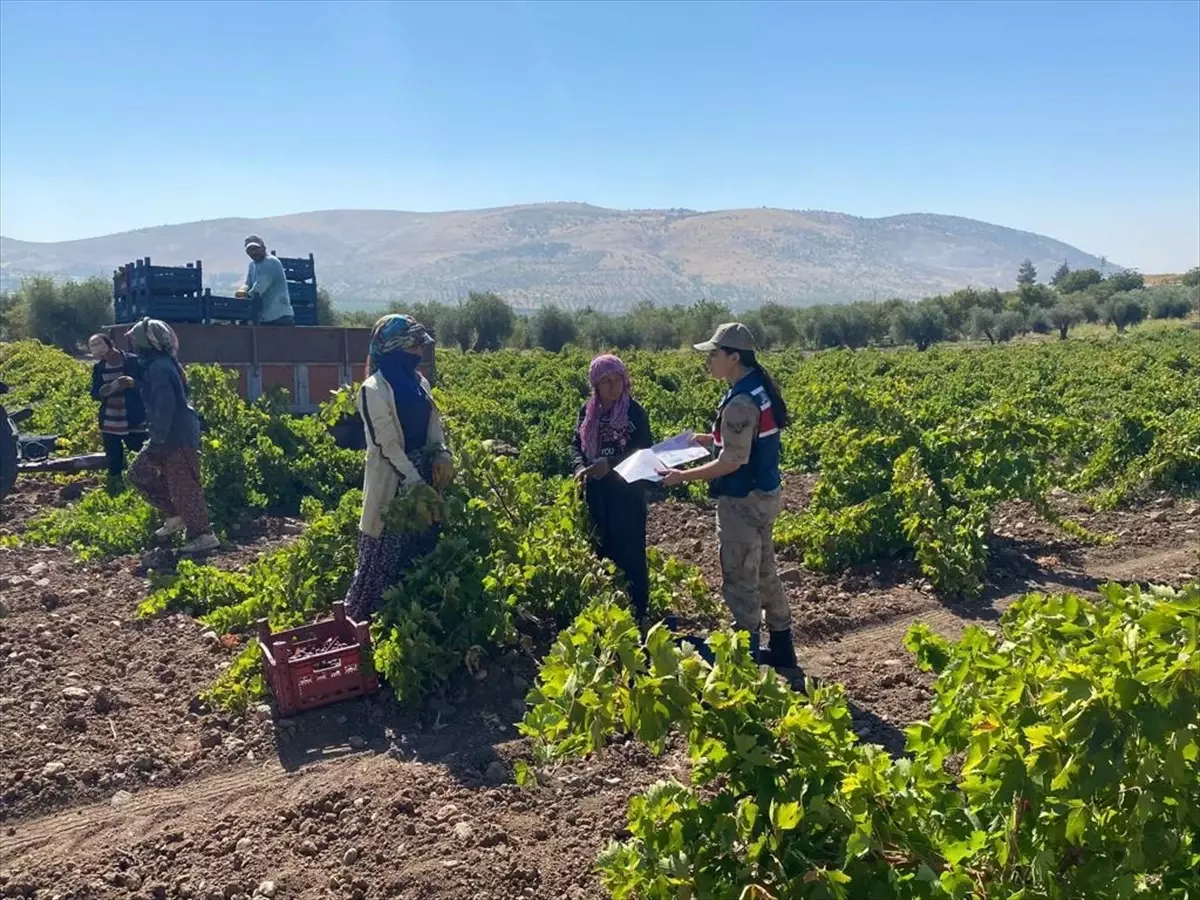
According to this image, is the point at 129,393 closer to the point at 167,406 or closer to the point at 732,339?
the point at 167,406

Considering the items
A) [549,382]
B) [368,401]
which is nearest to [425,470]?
[368,401]

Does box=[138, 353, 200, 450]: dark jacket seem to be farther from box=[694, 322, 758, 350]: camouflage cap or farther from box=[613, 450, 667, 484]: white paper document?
box=[694, 322, 758, 350]: camouflage cap

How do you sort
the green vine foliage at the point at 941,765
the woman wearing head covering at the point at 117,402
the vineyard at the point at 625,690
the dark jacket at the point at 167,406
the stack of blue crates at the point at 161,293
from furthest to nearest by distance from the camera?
the stack of blue crates at the point at 161,293 < the woman wearing head covering at the point at 117,402 < the dark jacket at the point at 167,406 < the vineyard at the point at 625,690 < the green vine foliage at the point at 941,765

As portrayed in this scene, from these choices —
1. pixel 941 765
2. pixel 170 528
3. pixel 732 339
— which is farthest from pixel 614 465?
pixel 170 528

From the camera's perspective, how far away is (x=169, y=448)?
790 centimetres

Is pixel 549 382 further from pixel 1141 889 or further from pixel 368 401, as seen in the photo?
pixel 1141 889

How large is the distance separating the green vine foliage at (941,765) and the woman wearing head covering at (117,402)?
319 inches

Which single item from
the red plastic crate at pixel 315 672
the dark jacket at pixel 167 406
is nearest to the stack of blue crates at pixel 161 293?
the dark jacket at pixel 167 406

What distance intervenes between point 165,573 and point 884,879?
255 inches

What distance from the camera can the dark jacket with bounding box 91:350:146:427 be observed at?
9398mm

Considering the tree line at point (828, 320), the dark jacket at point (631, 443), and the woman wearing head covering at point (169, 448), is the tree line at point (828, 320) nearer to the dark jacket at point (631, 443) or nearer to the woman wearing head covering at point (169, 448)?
the woman wearing head covering at point (169, 448)

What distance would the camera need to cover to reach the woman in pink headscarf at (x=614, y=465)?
5.50m

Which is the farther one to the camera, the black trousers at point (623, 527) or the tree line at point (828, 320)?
the tree line at point (828, 320)

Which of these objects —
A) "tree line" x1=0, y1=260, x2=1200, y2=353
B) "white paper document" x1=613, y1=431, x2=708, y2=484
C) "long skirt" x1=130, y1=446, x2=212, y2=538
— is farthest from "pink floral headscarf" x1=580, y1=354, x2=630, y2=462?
"tree line" x1=0, y1=260, x2=1200, y2=353
